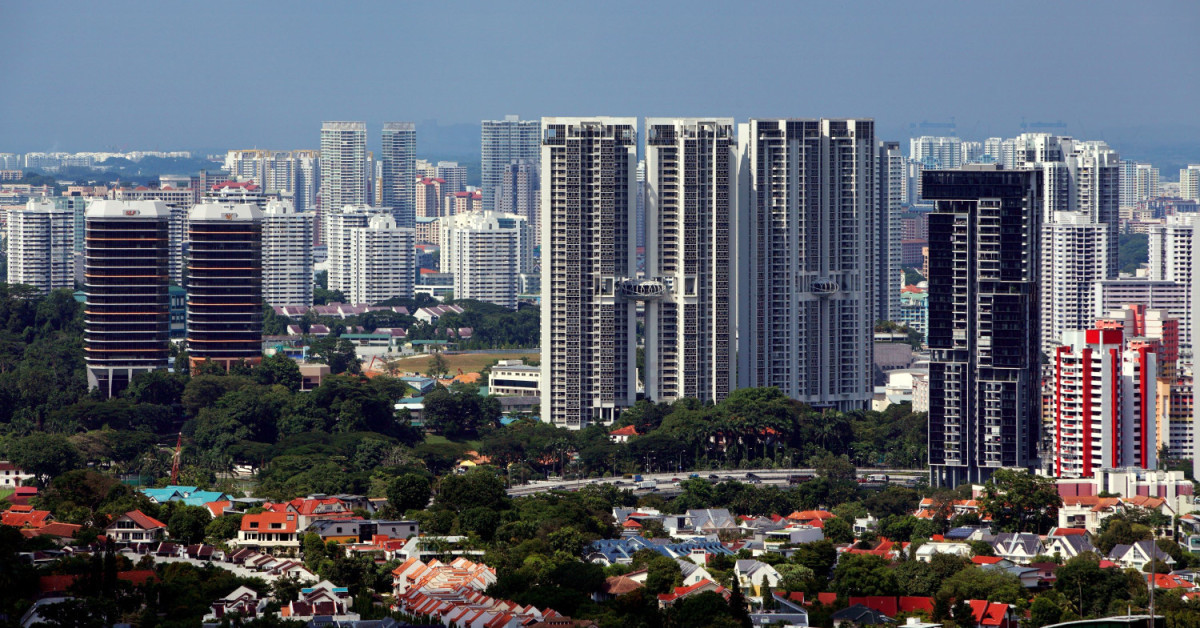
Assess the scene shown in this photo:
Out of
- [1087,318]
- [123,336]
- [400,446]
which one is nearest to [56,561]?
[400,446]

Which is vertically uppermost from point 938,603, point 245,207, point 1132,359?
point 245,207

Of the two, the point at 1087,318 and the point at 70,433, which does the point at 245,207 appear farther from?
the point at 1087,318

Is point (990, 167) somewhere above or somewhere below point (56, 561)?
above

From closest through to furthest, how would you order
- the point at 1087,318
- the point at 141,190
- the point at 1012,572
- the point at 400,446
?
the point at 1012,572 → the point at 400,446 → the point at 1087,318 → the point at 141,190

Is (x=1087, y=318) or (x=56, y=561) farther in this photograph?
(x=1087, y=318)

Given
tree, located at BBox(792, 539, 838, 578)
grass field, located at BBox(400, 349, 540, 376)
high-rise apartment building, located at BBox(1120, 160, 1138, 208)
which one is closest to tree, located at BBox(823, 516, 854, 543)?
tree, located at BBox(792, 539, 838, 578)

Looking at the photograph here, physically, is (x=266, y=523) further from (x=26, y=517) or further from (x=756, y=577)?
(x=756, y=577)
